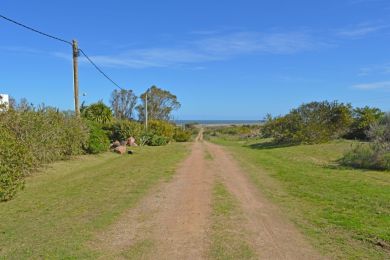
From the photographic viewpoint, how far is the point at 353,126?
32656 mm

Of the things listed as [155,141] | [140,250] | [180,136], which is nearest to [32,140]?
[140,250]

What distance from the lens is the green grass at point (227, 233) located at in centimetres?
580

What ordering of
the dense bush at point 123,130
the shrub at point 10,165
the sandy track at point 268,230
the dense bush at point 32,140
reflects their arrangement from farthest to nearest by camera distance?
1. the dense bush at point 123,130
2. the dense bush at point 32,140
3. the shrub at point 10,165
4. the sandy track at point 268,230

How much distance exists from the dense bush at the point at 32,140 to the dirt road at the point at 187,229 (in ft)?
11.9

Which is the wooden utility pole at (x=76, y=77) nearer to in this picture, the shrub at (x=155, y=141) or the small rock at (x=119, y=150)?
the small rock at (x=119, y=150)

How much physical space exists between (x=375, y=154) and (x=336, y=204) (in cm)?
827

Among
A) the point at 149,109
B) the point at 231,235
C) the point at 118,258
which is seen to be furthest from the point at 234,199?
the point at 149,109

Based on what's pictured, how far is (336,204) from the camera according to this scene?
926 centimetres

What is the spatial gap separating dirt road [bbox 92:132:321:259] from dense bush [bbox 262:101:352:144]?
21.0 metres

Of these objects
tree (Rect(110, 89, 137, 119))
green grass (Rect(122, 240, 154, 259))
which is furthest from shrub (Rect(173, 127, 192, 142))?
green grass (Rect(122, 240, 154, 259))

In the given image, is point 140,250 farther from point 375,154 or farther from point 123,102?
point 123,102

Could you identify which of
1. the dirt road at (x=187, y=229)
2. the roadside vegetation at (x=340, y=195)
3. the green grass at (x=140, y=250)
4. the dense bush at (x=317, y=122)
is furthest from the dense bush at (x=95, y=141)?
the green grass at (x=140, y=250)

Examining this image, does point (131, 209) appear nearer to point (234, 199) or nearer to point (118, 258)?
point (234, 199)

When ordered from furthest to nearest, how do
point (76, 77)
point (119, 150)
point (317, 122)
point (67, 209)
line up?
point (317, 122)
point (119, 150)
point (76, 77)
point (67, 209)
